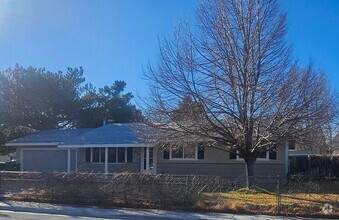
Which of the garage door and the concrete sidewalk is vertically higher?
the garage door

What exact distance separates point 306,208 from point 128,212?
5.58 m

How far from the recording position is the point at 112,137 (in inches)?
1105

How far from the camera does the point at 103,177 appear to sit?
16312mm

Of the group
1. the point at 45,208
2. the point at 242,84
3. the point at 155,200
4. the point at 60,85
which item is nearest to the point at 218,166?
the point at 242,84

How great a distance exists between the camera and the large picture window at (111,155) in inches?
1127

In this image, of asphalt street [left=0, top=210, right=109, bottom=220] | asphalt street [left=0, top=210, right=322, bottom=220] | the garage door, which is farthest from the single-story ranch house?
asphalt street [left=0, top=210, right=322, bottom=220]

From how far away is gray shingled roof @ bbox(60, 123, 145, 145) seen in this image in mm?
26844

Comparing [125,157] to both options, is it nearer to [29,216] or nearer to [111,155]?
[111,155]

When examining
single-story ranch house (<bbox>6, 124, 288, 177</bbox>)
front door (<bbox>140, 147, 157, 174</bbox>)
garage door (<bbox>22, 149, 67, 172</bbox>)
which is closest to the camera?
single-story ranch house (<bbox>6, 124, 288, 177</bbox>)

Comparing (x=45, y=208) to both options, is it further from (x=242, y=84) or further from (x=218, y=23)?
(x=218, y=23)

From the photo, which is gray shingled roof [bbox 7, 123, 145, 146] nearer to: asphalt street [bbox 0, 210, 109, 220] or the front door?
the front door

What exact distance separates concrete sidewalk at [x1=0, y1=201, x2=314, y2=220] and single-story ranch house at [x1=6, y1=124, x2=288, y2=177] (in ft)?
31.4

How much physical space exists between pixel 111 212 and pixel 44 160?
18.5 m

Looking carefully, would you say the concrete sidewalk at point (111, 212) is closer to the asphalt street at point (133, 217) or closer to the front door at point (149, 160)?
the asphalt street at point (133, 217)
